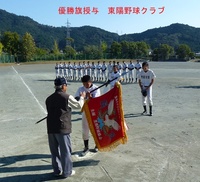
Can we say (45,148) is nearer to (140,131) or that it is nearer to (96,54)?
(140,131)

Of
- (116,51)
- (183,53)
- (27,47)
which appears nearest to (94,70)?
(27,47)

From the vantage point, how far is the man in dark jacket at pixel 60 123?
207 inches

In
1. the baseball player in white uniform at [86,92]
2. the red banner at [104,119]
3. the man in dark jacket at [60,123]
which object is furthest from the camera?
the baseball player in white uniform at [86,92]

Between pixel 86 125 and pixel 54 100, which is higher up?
pixel 54 100

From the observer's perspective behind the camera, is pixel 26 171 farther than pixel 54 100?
Yes

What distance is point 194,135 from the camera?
26.2 ft

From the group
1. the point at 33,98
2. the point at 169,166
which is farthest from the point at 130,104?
the point at 169,166

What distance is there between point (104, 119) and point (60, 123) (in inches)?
52.8

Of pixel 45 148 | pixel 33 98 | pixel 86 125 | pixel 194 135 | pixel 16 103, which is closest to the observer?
pixel 86 125

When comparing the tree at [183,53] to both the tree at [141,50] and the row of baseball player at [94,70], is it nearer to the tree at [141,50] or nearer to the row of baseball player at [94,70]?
the tree at [141,50]

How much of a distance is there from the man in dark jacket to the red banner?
0.88 m

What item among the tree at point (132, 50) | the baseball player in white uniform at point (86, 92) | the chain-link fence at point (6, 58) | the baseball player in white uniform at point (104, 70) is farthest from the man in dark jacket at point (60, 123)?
the tree at point (132, 50)

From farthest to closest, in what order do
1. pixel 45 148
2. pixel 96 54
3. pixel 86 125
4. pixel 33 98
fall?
pixel 96 54 → pixel 33 98 → pixel 45 148 → pixel 86 125

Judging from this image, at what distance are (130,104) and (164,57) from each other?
8920 centimetres
